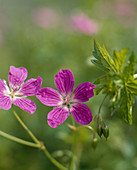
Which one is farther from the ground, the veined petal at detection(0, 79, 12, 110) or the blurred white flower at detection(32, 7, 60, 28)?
the blurred white flower at detection(32, 7, 60, 28)

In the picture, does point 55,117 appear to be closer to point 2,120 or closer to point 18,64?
point 2,120

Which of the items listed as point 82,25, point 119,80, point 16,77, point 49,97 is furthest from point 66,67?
point 119,80

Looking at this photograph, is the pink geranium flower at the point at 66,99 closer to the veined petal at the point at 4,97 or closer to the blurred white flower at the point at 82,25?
the veined petal at the point at 4,97

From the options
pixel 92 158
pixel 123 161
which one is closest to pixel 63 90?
pixel 123 161

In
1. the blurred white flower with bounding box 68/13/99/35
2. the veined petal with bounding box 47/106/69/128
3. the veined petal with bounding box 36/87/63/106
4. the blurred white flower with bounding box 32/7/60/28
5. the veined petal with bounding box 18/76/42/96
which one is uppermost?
the blurred white flower with bounding box 32/7/60/28

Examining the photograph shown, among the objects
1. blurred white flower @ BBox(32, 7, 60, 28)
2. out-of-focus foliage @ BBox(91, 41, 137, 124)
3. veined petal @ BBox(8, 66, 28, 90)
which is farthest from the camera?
blurred white flower @ BBox(32, 7, 60, 28)

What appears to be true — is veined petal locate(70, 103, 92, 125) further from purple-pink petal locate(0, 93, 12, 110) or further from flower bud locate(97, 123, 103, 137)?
purple-pink petal locate(0, 93, 12, 110)

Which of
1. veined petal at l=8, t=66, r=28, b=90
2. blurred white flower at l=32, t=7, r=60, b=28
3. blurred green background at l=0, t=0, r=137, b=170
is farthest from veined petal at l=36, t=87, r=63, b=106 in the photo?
blurred white flower at l=32, t=7, r=60, b=28
